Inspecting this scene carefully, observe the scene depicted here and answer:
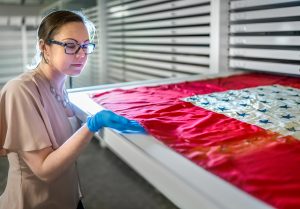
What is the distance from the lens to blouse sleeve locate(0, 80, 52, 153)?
Result: 160 centimetres

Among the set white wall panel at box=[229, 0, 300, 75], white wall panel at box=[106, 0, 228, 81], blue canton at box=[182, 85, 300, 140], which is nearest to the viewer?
blue canton at box=[182, 85, 300, 140]

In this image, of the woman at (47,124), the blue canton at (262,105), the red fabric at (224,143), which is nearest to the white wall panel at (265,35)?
the blue canton at (262,105)

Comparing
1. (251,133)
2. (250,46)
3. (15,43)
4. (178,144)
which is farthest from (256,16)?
(15,43)

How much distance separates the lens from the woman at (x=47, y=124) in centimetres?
161

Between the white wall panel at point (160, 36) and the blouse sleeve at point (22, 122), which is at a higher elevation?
the white wall panel at point (160, 36)

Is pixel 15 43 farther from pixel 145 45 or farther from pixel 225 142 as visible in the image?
pixel 225 142

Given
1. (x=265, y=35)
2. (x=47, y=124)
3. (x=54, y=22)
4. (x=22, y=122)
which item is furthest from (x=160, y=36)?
(x=22, y=122)

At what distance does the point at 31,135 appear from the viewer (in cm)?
160

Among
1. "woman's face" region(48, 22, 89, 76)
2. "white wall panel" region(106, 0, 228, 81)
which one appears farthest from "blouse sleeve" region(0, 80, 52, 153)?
"white wall panel" region(106, 0, 228, 81)

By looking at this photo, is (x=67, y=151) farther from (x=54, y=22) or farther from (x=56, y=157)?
(x=54, y=22)

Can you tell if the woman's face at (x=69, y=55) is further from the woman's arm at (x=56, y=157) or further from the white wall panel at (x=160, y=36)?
the white wall panel at (x=160, y=36)

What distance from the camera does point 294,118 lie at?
1785mm

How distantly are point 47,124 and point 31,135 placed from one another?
0.13m

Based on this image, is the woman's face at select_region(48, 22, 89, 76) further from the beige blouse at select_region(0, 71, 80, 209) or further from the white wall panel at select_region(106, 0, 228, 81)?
the white wall panel at select_region(106, 0, 228, 81)
